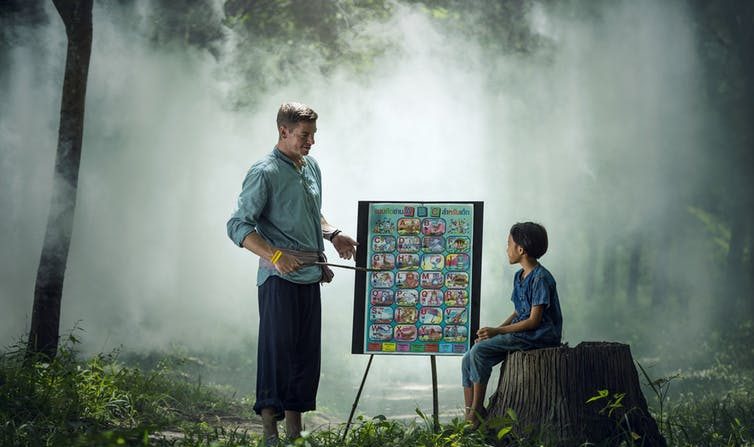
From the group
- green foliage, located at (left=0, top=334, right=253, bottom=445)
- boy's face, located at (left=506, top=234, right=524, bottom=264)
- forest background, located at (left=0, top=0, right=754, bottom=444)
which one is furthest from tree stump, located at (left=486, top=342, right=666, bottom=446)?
forest background, located at (left=0, top=0, right=754, bottom=444)

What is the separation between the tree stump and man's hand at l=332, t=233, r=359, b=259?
106 centimetres

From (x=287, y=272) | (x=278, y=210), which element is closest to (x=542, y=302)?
(x=287, y=272)

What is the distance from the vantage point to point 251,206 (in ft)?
12.7

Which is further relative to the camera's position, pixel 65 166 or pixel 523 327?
pixel 65 166

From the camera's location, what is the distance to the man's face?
3.97 m

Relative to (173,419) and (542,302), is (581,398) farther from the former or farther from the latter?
(173,419)

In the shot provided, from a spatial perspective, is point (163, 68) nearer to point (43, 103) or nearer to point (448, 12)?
point (43, 103)

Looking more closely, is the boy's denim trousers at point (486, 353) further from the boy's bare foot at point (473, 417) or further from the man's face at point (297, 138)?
the man's face at point (297, 138)

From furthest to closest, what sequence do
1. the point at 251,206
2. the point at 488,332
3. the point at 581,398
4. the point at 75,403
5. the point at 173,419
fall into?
the point at 173,419
the point at 75,403
the point at 488,332
the point at 251,206
the point at 581,398

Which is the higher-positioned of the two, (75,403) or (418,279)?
(418,279)

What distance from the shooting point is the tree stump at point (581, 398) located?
3736 millimetres

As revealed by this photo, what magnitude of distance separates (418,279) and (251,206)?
1004 millimetres

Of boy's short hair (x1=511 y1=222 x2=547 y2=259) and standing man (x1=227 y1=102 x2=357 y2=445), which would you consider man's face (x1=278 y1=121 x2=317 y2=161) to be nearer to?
standing man (x1=227 y1=102 x2=357 y2=445)

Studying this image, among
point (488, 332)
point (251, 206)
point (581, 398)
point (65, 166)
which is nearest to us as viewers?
point (581, 398)
